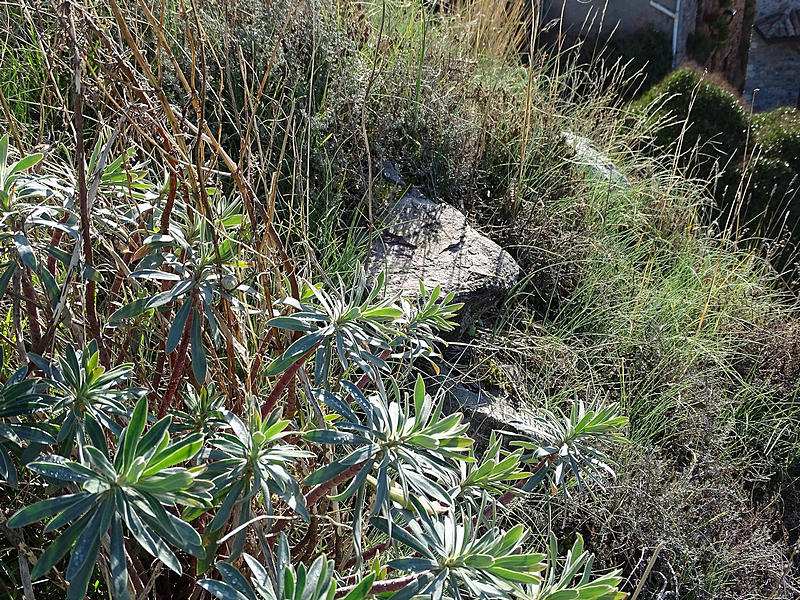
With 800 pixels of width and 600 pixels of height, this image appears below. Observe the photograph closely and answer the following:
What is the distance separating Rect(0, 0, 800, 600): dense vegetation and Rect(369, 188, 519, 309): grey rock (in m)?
0.12

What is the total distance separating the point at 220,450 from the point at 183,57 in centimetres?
237

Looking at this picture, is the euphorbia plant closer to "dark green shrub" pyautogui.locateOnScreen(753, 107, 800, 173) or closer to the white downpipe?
"dark green shrub" pyautogui.locateOnScreen(753, 107, 800, 173)

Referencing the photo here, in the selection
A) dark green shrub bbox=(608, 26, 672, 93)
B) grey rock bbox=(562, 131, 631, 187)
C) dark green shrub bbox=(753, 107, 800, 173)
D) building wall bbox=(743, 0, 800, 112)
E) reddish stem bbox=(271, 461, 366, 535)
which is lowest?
dark green shrub bbox=(608, 26, 672, 93)

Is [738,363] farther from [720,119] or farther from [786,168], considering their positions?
[720,119]

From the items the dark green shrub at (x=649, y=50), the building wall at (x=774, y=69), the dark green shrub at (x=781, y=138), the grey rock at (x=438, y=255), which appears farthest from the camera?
the building wall at (x=774, y=69)

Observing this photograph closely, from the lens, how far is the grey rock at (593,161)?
153 inches

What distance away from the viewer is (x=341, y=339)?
3.82 ft

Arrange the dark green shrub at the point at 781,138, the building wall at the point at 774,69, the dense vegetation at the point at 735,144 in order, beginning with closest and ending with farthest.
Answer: the dense vegetation at the point at 735,144 < the dark green shrub at the point at 781,138 < the building wall at the point at 774,69

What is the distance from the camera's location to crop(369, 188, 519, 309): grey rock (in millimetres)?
2742

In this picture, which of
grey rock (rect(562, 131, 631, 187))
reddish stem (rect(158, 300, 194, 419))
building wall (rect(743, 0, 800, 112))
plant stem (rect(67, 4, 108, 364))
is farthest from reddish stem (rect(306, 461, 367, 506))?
building wall (rect(743, 0, 800, 112))

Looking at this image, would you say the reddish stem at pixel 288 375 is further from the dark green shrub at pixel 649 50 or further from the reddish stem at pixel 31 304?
the dark green shrub at pixel 649 50

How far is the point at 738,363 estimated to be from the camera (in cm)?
353

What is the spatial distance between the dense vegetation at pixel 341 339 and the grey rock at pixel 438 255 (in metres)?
0.12

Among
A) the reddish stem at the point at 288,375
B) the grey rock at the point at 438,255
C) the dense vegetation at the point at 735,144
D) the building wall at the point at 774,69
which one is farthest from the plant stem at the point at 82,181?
the building wall at the point at 774,69
